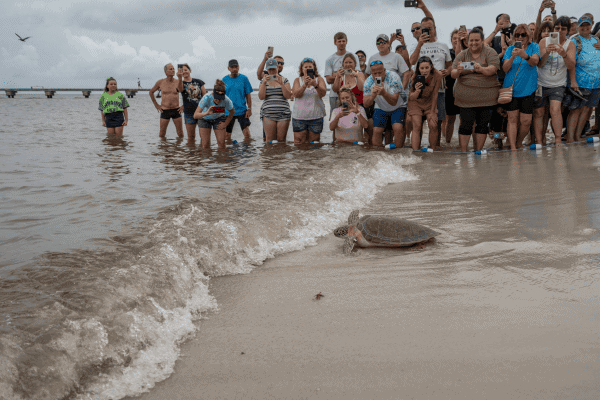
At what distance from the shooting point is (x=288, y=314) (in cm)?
252

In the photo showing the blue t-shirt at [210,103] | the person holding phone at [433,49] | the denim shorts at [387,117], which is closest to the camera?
the person holding phone at [433,49]

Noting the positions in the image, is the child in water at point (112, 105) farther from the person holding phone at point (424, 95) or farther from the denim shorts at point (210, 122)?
the person holding phone at point (424, 95)

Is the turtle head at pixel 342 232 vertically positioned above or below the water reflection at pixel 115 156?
below

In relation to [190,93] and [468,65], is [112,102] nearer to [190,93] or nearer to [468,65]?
[190,93]

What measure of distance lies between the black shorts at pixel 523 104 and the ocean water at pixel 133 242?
77.7 inches

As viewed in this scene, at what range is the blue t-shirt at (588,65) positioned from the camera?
782 centimetres

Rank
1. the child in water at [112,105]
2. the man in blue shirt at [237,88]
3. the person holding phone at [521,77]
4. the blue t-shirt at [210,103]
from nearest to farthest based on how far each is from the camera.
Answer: the person holding phone at [521,77], the blue t-shirt at [210,103], the man in blue shirt at [237,88], the child in water at [112,105]

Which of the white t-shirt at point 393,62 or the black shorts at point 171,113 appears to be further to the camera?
the black shorts at point 171,113

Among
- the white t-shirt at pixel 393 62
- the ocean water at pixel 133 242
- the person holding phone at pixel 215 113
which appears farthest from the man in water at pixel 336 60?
the person holding phone at pixel 215 113

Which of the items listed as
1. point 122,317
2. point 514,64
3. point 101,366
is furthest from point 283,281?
point 514,64

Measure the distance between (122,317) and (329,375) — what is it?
1.23 meters

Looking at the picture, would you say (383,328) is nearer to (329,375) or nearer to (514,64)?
(329,375)

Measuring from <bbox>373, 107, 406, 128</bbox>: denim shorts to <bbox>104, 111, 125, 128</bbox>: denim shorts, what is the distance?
23.4ft

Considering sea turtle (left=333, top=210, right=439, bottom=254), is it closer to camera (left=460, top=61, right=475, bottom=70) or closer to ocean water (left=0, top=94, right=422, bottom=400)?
ocean water (left=0, top=94, right=422, bottom=400)
